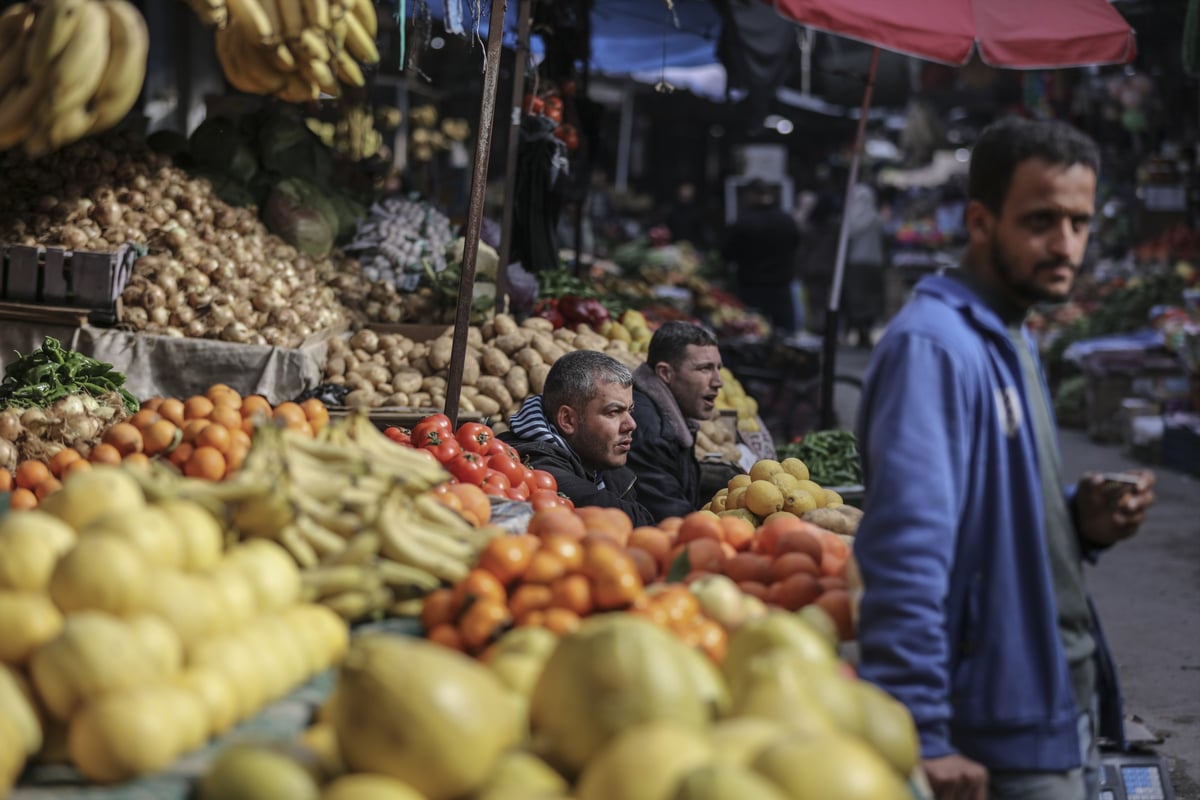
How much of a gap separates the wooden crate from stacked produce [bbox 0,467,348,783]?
173 inches

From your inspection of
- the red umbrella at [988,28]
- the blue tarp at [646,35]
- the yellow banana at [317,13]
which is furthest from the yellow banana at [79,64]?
the blue tarp at [646,35]

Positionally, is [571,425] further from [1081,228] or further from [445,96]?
[445,96]

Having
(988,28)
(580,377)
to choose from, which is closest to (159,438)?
(580,377)

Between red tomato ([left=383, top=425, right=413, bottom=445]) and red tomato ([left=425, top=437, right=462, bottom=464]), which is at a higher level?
red tomato ([left=425, top=437, right=462, bottom=464])

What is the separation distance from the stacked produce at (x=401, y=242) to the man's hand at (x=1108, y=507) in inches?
228

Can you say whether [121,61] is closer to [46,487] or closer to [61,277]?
[46,487]

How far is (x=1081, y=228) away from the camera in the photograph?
2605mm

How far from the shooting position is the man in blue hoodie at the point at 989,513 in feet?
7.88

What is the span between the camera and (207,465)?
331cm

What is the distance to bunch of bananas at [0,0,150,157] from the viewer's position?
3.19m

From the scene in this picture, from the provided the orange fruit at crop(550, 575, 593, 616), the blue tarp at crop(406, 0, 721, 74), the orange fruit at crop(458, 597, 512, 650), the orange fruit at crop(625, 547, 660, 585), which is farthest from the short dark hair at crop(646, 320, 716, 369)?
the blue tarp at crop(406, 0, 721, 74)

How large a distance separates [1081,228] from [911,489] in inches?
27.6

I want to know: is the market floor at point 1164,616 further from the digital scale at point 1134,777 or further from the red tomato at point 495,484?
the red tomato at point 495,484

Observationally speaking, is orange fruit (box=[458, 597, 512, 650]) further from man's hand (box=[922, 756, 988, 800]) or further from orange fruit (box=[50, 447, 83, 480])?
orange fruit (box=[50, 447, 83, 480])
